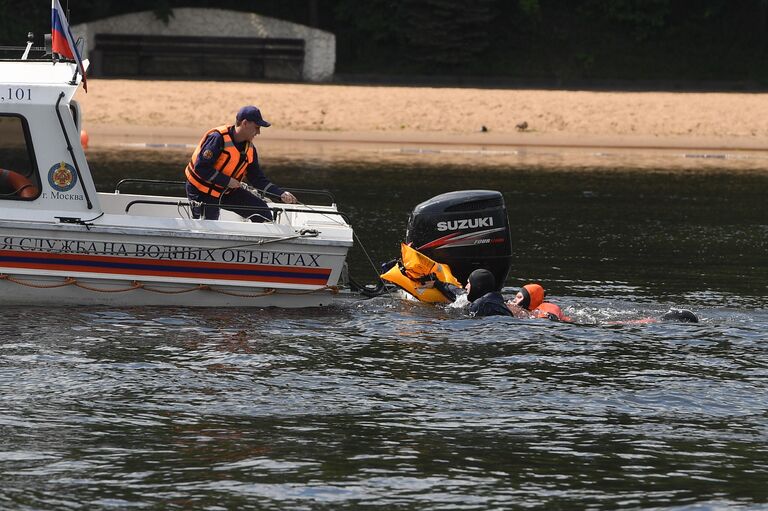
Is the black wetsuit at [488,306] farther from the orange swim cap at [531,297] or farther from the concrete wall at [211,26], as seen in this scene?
the concrete wall at [211,26]

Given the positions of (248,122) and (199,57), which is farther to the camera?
(199,57)

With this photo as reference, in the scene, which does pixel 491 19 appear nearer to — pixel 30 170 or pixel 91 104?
pixel 91 104

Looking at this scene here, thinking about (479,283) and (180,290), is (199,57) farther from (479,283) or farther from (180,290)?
(479,283)

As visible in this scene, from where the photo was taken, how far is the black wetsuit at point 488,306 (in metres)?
12.6

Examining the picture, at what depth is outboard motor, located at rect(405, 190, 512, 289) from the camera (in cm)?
1283

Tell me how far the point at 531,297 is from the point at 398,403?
2.99 m

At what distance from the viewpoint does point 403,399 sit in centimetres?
1027

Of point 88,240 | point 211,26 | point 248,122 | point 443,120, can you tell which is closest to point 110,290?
point 88,240

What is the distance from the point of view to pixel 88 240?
1214 centimetres

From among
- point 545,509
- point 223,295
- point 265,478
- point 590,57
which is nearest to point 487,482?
point 545,509

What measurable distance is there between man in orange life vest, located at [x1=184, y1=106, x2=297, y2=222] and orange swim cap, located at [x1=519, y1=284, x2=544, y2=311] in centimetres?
243

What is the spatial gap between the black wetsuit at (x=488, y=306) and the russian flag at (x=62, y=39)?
4253 mm

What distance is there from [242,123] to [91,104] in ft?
65.9

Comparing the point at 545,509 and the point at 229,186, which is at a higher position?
the point at 229,186
